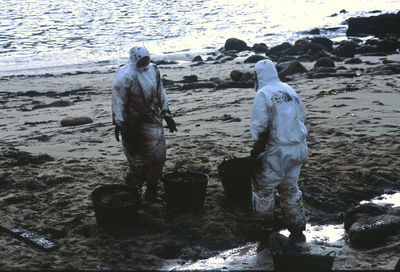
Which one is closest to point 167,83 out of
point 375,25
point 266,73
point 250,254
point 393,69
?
point 393,69

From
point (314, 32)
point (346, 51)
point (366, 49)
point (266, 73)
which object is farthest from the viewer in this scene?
point (314, 32)

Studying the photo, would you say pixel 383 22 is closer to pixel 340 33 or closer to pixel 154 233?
pixel 340 33

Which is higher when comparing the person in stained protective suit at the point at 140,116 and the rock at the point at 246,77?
the person in stained protective suit at the point at 140,116

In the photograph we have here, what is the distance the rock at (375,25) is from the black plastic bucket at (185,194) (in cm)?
2782

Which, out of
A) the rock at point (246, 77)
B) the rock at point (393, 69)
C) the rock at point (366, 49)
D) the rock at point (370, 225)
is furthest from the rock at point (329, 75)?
the rock at point (370, 225)

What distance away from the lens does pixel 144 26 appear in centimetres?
3884

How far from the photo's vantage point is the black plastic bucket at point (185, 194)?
5.76 metres

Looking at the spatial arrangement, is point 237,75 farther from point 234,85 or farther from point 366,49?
point 366,49

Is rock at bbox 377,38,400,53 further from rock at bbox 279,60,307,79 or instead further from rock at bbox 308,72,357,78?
rock at bbox 308,72,357,78

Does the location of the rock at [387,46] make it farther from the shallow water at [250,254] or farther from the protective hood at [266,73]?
the protective hood at [266,73]

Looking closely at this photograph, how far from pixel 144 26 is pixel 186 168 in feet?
112

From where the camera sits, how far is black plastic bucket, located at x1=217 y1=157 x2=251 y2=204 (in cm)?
600

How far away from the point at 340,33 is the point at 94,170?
2992 cm

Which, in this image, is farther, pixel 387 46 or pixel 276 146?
pixel 387 46
